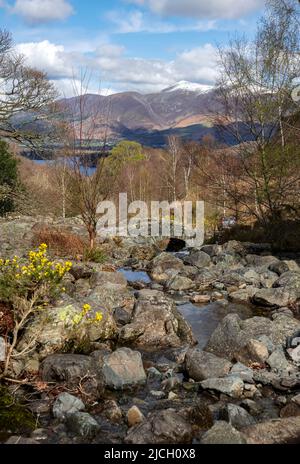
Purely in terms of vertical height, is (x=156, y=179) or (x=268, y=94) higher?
(x=268, y=94)

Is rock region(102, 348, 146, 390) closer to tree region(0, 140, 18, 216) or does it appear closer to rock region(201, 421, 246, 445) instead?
rock region(201, 421, 246, 445)

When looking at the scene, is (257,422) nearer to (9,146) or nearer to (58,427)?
(58,427)

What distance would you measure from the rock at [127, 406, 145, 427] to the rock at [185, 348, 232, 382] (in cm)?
156

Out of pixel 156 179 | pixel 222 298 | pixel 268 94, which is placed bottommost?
pixel 222 298

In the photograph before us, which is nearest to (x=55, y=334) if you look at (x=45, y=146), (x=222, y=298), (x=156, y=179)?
(x=222, y=298)

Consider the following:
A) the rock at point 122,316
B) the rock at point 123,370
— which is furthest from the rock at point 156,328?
the rock at point 123,370

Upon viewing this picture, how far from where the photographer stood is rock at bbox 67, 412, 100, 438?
5414 mm

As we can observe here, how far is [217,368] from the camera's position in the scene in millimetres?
7184

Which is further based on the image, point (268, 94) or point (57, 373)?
point (268, 94)

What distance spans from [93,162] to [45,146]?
1.82m

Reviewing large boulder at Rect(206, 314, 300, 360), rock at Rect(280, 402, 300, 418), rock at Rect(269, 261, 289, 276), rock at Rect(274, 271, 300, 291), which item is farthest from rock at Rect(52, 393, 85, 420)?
rock at Rect(269, 261, 289, 276)

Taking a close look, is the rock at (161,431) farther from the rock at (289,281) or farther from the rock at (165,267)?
the rock at (165,267)

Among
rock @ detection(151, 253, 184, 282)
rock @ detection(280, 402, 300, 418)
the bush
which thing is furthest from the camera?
the bush
